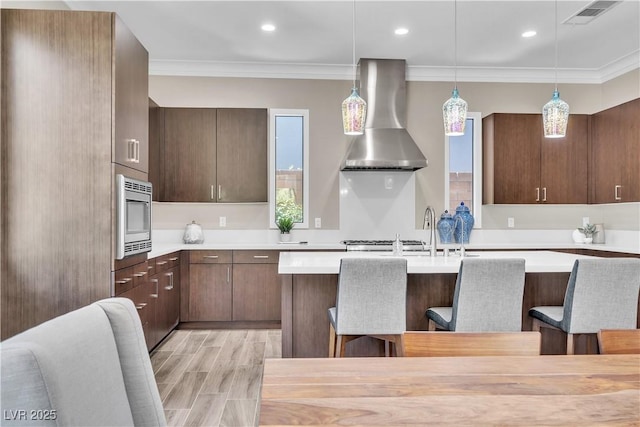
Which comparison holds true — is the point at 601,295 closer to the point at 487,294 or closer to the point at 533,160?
the point at 487,294

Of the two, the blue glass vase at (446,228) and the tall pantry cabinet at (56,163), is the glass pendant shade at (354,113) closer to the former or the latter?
the blue glass vase at (446,228)

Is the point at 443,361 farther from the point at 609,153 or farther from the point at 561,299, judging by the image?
the point at 609,153

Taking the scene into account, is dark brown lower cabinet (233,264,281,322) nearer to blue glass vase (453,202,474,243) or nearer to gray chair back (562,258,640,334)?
blue glass vase (453,202,474,243)

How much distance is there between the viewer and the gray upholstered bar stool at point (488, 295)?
242 centimetres

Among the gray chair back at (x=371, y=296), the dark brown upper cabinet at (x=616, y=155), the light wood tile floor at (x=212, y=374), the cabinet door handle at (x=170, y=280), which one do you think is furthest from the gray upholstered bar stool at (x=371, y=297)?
the dark brown upper cabinet at (x=616, y=155)

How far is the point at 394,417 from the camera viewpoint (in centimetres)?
97

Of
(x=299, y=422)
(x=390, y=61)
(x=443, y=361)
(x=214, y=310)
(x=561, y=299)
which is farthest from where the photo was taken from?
(x=390, y=61)

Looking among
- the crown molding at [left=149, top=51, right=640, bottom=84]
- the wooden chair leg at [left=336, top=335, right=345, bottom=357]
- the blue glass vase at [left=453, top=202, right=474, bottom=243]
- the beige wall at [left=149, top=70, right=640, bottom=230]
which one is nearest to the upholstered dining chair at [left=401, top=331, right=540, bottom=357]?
the wooden chair leg at [left=336, top=335, right=345, bottom=357]

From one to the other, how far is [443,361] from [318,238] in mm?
3895

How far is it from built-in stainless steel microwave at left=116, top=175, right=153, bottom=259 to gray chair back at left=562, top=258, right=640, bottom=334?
2479 mm

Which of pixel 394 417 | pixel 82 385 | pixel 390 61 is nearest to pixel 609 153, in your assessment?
pixel 390 61

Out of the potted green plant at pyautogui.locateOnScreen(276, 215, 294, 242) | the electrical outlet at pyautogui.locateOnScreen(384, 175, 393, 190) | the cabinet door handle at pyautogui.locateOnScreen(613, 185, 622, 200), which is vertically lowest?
the potted green plant at pyautogui.locateOnScreen(276, 215, 294, 242)

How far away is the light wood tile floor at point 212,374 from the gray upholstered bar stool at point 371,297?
2.47 feet

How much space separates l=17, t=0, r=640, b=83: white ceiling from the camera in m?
3.70
